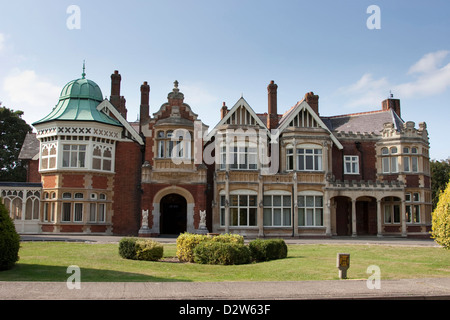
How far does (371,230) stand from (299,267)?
2262 cm

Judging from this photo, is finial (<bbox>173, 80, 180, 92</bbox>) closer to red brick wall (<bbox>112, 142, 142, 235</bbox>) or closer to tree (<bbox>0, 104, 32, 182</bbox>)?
red brick wall (<bbox>112, 142, 142, 235</bbox>)

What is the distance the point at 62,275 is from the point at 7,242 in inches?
92.2

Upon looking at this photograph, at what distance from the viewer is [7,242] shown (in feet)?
46.8

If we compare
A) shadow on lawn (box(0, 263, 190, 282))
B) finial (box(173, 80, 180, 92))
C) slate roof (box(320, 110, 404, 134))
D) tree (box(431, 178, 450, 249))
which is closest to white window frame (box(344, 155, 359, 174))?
slate roof (box(320, 110, 404, 134))

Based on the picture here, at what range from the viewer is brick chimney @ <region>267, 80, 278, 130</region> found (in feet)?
118

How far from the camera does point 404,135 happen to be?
36344 millimetres

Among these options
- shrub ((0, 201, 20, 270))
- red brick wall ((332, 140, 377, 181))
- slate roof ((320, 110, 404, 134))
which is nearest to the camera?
shrub ((0, 201, 20, 270))

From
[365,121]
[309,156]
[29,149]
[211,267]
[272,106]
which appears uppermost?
[272,106]

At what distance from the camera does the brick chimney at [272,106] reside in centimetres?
3597

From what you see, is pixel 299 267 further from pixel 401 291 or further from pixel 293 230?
pixel 293 230

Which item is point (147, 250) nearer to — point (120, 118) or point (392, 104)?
point (120, 118)

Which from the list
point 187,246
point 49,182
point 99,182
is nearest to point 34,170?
point 49,182

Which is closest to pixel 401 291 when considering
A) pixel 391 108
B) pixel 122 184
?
pixel 122 184

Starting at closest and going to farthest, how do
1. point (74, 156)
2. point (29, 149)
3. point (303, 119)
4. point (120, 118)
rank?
point (74, 156)
point (120, 118)
point (303, 119)
point (29, 149)
